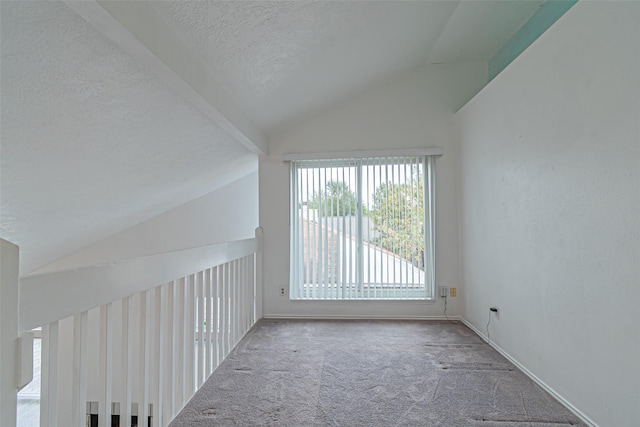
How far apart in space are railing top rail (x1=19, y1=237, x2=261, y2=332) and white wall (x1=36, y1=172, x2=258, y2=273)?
9.44 feet

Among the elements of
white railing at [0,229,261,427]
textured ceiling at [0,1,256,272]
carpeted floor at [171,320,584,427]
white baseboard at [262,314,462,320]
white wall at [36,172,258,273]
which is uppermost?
textured ceiling at [0,1,256,272]

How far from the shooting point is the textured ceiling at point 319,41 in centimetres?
172

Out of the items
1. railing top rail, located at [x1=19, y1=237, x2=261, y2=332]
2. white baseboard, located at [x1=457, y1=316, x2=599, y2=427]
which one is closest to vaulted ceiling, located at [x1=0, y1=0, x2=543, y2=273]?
railing top rail, located at [x1=19, y1=237, x2=261, y2=332]

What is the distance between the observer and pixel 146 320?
4.80ft


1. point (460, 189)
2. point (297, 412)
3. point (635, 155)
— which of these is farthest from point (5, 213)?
point (460, 189)

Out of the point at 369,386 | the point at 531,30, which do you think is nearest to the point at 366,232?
the point at 369,386

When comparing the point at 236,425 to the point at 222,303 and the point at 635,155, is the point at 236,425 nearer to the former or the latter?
the point at 222,303

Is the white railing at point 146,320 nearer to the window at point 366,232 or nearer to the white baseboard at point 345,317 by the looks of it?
the white baseboard at point 345,317

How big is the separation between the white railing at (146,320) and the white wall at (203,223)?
1.48 m

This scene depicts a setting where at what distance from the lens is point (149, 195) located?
11.2 feet

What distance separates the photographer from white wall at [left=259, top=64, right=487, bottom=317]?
12.1ft

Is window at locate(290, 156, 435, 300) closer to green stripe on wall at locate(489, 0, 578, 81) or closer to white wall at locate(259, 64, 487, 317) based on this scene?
white wall at locate(259, 64, 487, 317)

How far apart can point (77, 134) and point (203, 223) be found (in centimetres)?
308

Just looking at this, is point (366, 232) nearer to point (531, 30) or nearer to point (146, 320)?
point (531, 30)
